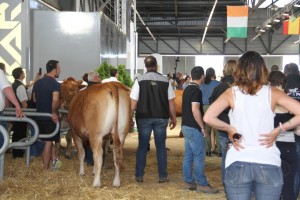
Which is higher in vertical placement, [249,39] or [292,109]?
[249,39]

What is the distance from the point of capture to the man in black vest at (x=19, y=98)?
30.1ft

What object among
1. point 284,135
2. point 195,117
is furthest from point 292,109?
point 195,117

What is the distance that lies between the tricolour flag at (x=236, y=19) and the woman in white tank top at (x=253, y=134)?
1579cm

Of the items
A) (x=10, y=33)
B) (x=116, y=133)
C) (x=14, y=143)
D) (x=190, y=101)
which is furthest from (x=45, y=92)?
(x=10, y=33)

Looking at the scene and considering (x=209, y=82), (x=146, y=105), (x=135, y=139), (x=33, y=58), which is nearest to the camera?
(x=146, y=105)

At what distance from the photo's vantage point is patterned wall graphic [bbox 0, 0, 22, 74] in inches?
435

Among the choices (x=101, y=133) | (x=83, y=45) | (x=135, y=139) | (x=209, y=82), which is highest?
(x=83, y=45)

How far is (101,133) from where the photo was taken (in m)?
6.86

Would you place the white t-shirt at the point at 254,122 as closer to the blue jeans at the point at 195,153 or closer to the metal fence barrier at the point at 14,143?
the metal fence barrier at the point at 14,143

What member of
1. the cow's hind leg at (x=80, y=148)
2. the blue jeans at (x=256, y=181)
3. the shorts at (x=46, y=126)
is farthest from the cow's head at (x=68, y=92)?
the blue jeans at (x=256, y=181)

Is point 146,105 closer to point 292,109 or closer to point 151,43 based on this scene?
point 292,109

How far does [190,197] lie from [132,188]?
81cm

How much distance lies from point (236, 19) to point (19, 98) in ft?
39.3

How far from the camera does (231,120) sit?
11.0 ft
